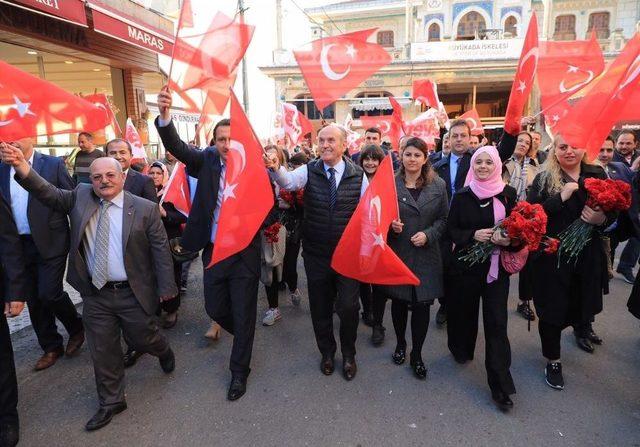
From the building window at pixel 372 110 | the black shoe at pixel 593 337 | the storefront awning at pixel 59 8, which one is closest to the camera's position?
the black shoe at pixel 593 337

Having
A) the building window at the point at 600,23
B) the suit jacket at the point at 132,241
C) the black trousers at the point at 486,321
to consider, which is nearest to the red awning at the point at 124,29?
the suit jacket at the point at 132,241

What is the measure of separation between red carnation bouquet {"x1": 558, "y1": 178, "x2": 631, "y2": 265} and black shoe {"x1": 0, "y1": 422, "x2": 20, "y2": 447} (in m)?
4.16

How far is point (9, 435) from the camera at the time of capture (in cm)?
281

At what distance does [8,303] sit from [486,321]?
3.51 metres

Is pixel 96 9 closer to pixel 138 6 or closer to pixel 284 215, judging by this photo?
pixel 138 6

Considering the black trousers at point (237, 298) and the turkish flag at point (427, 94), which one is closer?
the black trousers at point (237, 298)

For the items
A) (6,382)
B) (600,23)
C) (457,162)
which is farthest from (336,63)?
(600,23)

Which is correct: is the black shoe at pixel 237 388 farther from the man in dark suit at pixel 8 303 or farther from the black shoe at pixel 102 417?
the man in dark suit at pixel 8 303

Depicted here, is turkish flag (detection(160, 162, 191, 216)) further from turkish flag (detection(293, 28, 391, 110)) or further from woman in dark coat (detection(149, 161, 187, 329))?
turkish flag (detection(293, 28, 391, 110))

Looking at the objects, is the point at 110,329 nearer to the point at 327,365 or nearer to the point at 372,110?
the point at 327,365

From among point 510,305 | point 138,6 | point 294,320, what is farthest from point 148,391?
point 138,6

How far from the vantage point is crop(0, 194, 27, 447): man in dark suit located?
2830 mm

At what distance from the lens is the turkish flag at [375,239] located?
311 centimetres

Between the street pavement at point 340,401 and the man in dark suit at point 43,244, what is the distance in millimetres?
373
